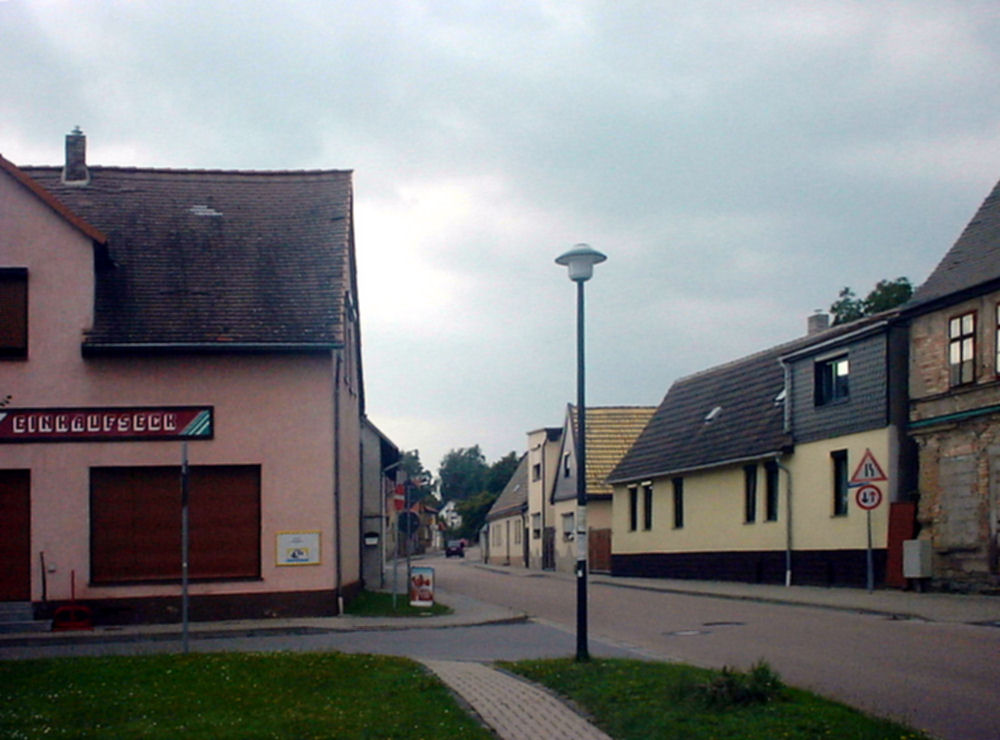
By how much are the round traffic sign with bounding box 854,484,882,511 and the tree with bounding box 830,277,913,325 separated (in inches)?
1185

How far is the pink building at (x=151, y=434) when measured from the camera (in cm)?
2225

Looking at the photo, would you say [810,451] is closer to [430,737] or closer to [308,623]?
[308,623]

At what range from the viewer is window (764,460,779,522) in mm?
32844

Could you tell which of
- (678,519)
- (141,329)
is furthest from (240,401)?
(678,519)

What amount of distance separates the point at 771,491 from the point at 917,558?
8.63 m

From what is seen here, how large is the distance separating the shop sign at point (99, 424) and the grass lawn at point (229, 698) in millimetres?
8406

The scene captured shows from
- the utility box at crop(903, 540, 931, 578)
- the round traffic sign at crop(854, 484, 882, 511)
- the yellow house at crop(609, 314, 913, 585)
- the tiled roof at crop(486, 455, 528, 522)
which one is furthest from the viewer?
the tiled roof at crop(486, 455, 528, 522)

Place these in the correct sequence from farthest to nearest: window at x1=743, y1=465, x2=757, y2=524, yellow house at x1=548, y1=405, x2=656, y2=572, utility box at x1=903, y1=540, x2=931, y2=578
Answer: yellow house at x1=548, y1=405, x2=656, y2=572 → window at x1=743, y1=465, x2=757, y2=524 → utility box at x1=903, y1=540, x2=931, y2=578

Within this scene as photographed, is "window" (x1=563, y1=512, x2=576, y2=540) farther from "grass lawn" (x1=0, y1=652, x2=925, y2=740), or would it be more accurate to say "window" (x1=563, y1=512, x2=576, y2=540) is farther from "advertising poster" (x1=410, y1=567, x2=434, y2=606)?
"grass lawn" (x1=0, y1=652, x2=925, y2=740)

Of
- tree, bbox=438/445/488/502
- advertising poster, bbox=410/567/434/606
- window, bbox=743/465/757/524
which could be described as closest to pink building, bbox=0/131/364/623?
advertising poster, bbox=410/567/434/606

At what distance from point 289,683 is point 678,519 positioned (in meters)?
29.0

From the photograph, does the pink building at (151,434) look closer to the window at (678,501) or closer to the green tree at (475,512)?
the window at (678,501)

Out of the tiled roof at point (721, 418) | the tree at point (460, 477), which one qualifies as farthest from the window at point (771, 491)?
the tree at point (460, 477)

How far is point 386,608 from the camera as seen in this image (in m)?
24.8
